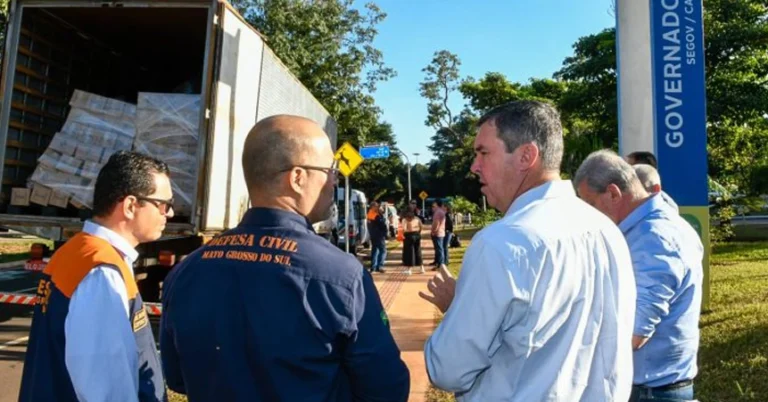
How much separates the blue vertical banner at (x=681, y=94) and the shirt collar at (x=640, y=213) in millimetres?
5016

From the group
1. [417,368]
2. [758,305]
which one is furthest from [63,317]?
[758,305]

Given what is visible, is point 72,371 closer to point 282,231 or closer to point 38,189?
point 282,231

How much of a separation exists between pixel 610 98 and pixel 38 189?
51.0ft

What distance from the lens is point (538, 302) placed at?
168 centimetres

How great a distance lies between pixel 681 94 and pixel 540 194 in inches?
252

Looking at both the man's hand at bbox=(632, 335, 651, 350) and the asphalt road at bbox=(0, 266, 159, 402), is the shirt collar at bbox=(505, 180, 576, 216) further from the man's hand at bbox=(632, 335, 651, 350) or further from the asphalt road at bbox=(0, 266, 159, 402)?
the asphalt road at bbox=(0, 266, 159, 402)

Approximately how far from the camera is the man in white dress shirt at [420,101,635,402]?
168 centimetres

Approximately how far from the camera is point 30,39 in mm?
6871

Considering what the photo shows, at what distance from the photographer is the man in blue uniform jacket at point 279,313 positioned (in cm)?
162

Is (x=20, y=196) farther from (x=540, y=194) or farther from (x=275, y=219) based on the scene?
(x=540, y=194)

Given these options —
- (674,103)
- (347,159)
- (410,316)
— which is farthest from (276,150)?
(347,159)

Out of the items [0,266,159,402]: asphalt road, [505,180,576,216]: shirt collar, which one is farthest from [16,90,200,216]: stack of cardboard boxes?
[505,180,576,216]: shirt collar

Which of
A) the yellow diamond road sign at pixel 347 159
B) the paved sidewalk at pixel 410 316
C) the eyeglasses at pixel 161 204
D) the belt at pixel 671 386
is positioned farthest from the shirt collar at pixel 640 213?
the yellow diamond road sign at pixel 347 159

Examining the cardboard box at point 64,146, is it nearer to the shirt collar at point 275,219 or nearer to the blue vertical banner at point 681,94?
the shirt collar at point 275,219
